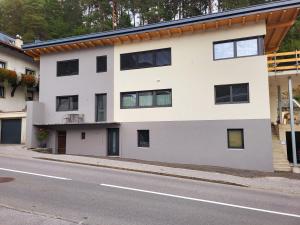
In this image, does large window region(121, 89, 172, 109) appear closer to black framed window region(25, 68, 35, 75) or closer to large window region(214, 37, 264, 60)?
large window region(214, 37, 264, 60)

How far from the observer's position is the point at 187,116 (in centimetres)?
1875

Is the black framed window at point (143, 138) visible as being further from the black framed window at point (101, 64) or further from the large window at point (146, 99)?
the black framed window at point (101, 64)

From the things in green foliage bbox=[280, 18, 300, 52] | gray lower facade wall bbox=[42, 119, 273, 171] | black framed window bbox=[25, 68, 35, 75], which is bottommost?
gray lower facade wall bbox=[42, 119, 273, 171]

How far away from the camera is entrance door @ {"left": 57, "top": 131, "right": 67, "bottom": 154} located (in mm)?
22422

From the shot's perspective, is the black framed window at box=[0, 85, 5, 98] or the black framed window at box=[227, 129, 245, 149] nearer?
the black framed window at box=[227, 129, 245, 149]

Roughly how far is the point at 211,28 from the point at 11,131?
18.2 meters

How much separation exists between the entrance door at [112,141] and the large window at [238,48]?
27.9ft

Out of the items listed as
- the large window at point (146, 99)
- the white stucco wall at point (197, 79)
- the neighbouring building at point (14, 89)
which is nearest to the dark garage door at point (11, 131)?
the neighbouring building at point (14, 89)

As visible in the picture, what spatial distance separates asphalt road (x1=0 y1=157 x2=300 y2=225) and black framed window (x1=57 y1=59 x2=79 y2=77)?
11.6 m

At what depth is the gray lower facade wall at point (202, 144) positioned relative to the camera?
16.8 m

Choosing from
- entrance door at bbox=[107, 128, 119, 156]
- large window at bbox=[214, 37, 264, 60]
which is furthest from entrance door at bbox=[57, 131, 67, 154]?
large window at bbox=[214, 37, 264, 60]

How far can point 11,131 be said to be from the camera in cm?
2503

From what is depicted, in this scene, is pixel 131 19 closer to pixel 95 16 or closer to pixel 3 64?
pixel 95 16

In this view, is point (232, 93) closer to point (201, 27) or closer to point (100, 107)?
point (201, 27)
